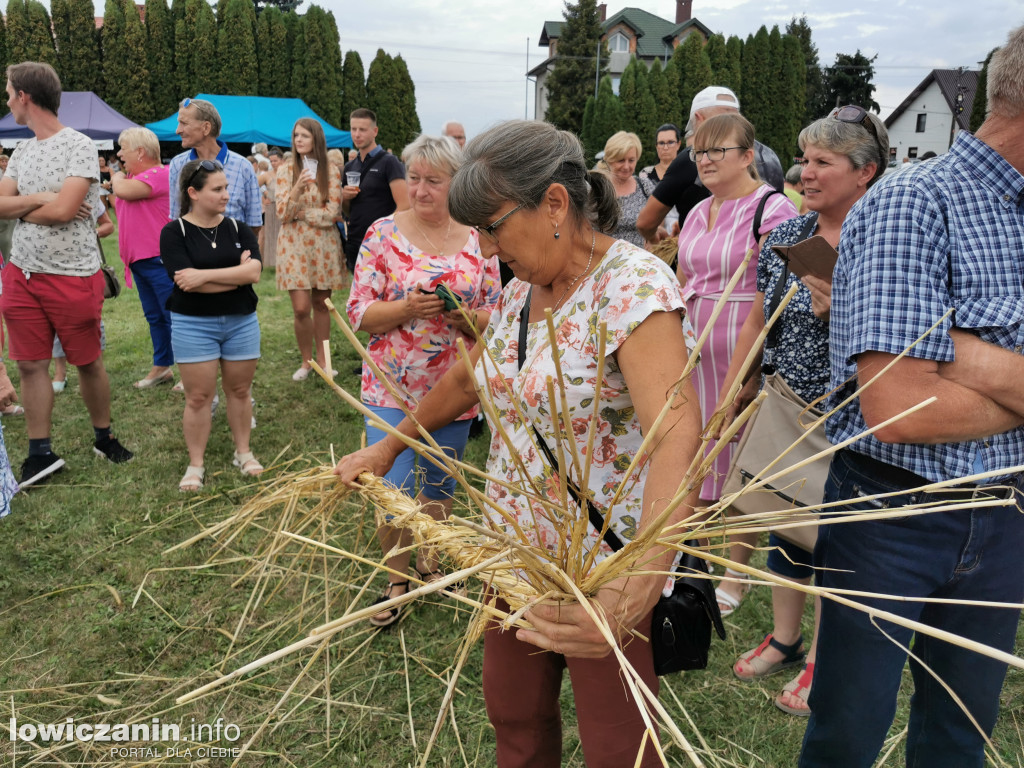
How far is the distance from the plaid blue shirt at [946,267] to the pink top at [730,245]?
1564mm

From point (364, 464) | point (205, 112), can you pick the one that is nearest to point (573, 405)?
point (364, 464)

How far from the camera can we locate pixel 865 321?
1.50 m

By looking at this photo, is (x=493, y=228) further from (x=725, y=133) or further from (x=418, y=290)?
(x=725, y=133)

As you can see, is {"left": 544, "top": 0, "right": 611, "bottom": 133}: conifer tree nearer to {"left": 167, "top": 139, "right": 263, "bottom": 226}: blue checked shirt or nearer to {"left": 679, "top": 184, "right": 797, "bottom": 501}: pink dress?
{"left": 167, "top": 139, "right": 263, "bottom": 226}: blue checked shirt

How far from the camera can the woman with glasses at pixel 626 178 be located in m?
5.31

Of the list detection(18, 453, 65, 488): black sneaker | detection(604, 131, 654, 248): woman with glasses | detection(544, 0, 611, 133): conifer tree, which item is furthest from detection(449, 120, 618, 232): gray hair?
detection(544, 0, 611, 133): conifer tree

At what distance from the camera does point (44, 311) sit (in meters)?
4.47

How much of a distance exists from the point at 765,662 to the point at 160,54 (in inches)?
1357

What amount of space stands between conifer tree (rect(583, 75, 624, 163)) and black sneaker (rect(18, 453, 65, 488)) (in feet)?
83.2

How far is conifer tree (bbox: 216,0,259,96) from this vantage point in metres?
29.9

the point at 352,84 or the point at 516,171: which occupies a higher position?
the point at 352,84

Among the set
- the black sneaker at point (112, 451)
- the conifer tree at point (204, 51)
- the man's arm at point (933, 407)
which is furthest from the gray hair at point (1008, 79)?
the conifer tree at point (204, 51)

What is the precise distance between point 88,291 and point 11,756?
2994 mm

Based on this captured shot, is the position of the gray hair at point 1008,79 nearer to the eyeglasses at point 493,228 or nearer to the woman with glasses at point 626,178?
the eyeglasses at point 493,228
